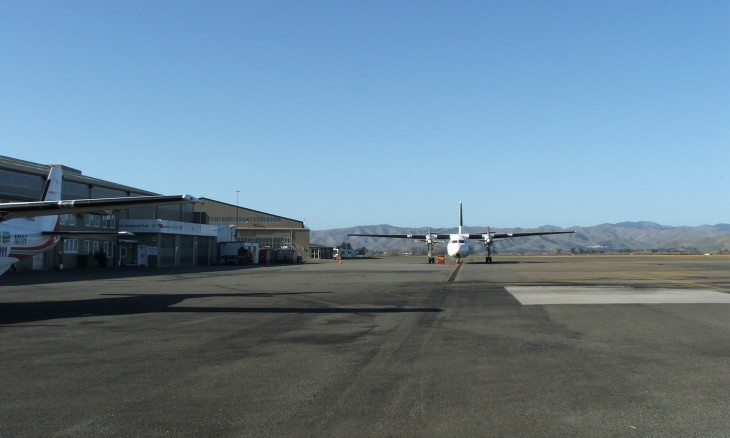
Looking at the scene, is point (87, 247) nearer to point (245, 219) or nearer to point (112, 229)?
point (112, 229)

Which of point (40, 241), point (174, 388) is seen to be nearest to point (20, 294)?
point (40, 241)

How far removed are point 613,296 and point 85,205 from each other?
18184mm

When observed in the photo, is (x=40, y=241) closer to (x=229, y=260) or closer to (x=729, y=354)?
(x=729, y=354)

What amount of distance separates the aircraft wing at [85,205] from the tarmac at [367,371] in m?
3.14

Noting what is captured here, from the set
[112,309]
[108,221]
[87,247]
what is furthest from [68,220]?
[112,309]

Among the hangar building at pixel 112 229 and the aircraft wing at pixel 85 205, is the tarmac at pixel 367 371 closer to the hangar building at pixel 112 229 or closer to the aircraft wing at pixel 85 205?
the aircraft wing at pixel 85 205

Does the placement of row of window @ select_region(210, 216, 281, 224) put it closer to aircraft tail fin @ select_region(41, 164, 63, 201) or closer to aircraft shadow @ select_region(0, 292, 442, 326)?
aircraft tail fin @ select_region(41, 164, 63, 201)

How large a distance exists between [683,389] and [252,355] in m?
6.59

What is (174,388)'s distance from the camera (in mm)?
7797

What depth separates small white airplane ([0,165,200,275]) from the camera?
57.1ft

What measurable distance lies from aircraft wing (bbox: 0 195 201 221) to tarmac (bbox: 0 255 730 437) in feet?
10.3

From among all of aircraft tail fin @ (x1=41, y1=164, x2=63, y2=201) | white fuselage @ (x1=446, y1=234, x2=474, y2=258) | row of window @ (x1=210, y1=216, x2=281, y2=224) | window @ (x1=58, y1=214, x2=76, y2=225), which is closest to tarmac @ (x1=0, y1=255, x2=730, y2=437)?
aircraft tail fin @ (x1=41, y1=164, x2=63, y2=201)

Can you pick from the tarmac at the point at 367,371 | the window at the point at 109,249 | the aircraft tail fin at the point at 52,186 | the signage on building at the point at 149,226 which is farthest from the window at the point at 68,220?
the tarmac at the point at 367,371

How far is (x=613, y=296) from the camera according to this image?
70.9 feet
